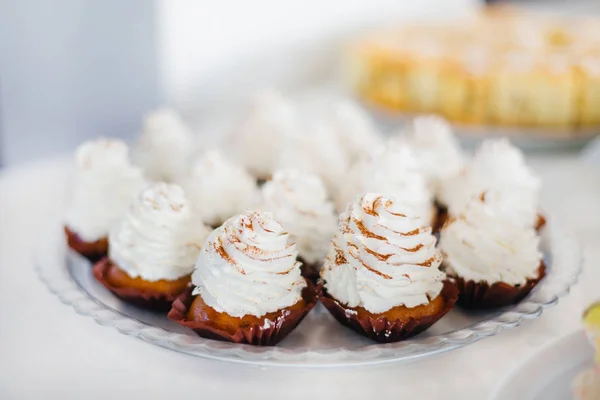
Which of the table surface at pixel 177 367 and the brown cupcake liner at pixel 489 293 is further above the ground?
the brown cupcake liner at pixel 489 293

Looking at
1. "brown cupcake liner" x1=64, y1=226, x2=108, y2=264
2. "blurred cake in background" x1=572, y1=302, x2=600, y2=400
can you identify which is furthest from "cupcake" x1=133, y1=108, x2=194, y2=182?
"blurred cake in background" x1=572, y1=302, x2=600, y2=400

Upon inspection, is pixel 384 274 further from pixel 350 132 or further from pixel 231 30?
pixel 231 30

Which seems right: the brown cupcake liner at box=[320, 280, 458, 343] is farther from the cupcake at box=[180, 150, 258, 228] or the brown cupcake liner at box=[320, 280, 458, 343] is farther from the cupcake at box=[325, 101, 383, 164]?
the cupcake at box=[325, 101, 383, 164]

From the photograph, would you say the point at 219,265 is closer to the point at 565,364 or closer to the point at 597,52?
the point at 565,364

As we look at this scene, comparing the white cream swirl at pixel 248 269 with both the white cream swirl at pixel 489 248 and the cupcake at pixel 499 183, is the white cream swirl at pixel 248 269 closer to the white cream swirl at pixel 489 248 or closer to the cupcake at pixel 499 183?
the white cream swirl at pixel 489 248

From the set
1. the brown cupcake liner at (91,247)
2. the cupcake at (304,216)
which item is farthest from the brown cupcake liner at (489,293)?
the brown cupcake liner at (91,247)

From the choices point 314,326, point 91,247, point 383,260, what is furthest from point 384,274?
point 91,247
